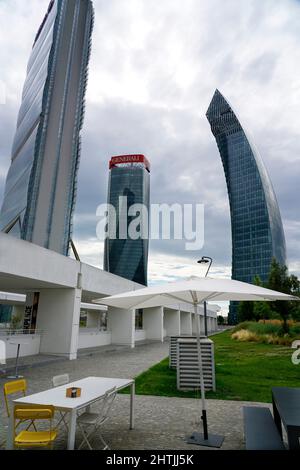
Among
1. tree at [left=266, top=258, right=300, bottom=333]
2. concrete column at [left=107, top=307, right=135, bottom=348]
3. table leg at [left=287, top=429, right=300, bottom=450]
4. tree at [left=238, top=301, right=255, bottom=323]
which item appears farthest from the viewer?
tree at [left=238, top=301, right=255, bottom=323]

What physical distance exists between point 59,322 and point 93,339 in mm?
5630

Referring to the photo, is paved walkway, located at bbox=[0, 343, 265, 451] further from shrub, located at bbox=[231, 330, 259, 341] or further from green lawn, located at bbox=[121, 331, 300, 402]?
shrub, located at bbox=[231, 330, 259, 341]

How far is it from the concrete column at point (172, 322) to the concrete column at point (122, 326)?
13.3 m

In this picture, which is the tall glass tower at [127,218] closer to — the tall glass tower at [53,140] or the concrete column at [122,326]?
the tall glass tower at [53,140]

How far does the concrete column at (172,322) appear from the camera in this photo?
3391 cm

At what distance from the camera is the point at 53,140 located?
65.0m

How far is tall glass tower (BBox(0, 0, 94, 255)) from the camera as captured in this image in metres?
60.9

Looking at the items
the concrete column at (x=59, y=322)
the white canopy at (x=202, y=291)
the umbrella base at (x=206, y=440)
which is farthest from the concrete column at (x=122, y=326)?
the umbrella base at (x=206, y=440)

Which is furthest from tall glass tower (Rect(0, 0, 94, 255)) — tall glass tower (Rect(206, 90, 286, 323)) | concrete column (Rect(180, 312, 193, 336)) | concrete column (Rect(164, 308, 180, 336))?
tall glass tower (Rect(206, 90, 286, 323))

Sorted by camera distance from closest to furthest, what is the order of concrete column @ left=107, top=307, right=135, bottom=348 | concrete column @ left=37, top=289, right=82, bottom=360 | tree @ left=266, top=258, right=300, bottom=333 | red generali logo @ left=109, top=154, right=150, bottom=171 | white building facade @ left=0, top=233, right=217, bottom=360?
white building facade @ left=0, top=233, right=217, bottom=360, concrete column @ left=37, top=289, right=82, bottom=360, concrete column @ left=107, top=307, right=135, bottom=348, tree @ left=266, top=258, right=300, bottom=333, red generali logo @ left=109, top=154, right=150, bottom=171

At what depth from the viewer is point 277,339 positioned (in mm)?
20688

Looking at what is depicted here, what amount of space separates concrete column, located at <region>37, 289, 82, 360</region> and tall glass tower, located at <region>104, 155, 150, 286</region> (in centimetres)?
8329

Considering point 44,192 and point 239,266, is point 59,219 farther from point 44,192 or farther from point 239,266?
point 239,266

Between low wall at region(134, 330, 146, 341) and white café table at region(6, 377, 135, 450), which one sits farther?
low wall at region(134, 330, 146, 341)
